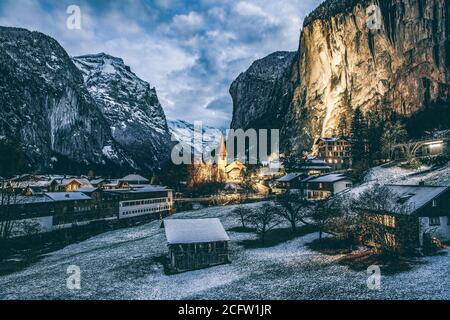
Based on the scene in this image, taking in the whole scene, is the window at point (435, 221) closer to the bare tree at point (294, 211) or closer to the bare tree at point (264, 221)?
the bare tree at point (294, 211)

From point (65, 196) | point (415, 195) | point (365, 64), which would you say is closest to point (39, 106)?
point (65, 196)

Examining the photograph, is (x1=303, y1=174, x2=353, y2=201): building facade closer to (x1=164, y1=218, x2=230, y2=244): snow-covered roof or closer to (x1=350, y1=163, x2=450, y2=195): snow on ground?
(x1=350, y1=163, x2=450, y2=195): snow on ground

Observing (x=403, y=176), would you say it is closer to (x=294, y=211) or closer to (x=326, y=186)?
(x=326, y=186)

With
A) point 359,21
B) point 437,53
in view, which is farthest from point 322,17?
point 437,53

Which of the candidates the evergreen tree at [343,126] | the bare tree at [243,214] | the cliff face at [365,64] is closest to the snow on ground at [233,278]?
the bare tree at [243,214]

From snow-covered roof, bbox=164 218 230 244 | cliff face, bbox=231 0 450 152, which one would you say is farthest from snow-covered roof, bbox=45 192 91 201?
cliff face, bbox=231 0 450 152

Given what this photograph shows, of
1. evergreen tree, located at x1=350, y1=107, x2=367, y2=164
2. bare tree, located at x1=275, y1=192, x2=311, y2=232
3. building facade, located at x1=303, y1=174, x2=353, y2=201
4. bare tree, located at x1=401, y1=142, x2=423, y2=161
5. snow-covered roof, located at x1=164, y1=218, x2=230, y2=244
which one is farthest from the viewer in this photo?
evergreen tree, located at x1=350, y1=107, x2=367, y2=164
